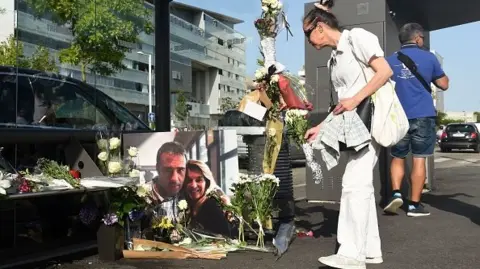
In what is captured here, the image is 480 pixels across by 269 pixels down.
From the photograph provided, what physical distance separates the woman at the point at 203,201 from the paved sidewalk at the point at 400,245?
0.38 m

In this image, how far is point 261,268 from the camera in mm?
3938

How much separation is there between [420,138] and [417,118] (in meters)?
0.23

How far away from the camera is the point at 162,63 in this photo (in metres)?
6.00

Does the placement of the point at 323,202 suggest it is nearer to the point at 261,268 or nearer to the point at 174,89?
the point at 174,89

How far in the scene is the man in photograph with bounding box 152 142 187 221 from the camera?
4785mm

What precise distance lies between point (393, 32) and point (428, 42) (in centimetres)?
156

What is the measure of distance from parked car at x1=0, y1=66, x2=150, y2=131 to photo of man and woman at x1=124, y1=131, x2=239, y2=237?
846 mm

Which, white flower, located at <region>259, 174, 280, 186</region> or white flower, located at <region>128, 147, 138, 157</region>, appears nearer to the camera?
white flower, located at <region>259, 174, 280, 186</region>

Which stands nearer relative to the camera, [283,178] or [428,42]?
[283,178]

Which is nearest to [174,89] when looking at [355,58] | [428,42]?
[355,58]

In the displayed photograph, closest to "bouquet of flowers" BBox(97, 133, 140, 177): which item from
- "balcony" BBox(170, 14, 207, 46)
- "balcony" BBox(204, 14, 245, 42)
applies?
"balcony" BBox(170, 14, 207, 46)

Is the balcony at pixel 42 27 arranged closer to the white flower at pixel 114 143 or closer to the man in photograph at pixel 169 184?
the white flower at pixel 114 143

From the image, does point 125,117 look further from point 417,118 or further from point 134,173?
point 417,118

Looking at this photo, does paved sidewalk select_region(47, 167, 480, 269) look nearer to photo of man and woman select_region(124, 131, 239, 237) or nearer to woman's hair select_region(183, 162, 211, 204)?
photo of man and woman select_region(124, 131, 239, 237)
